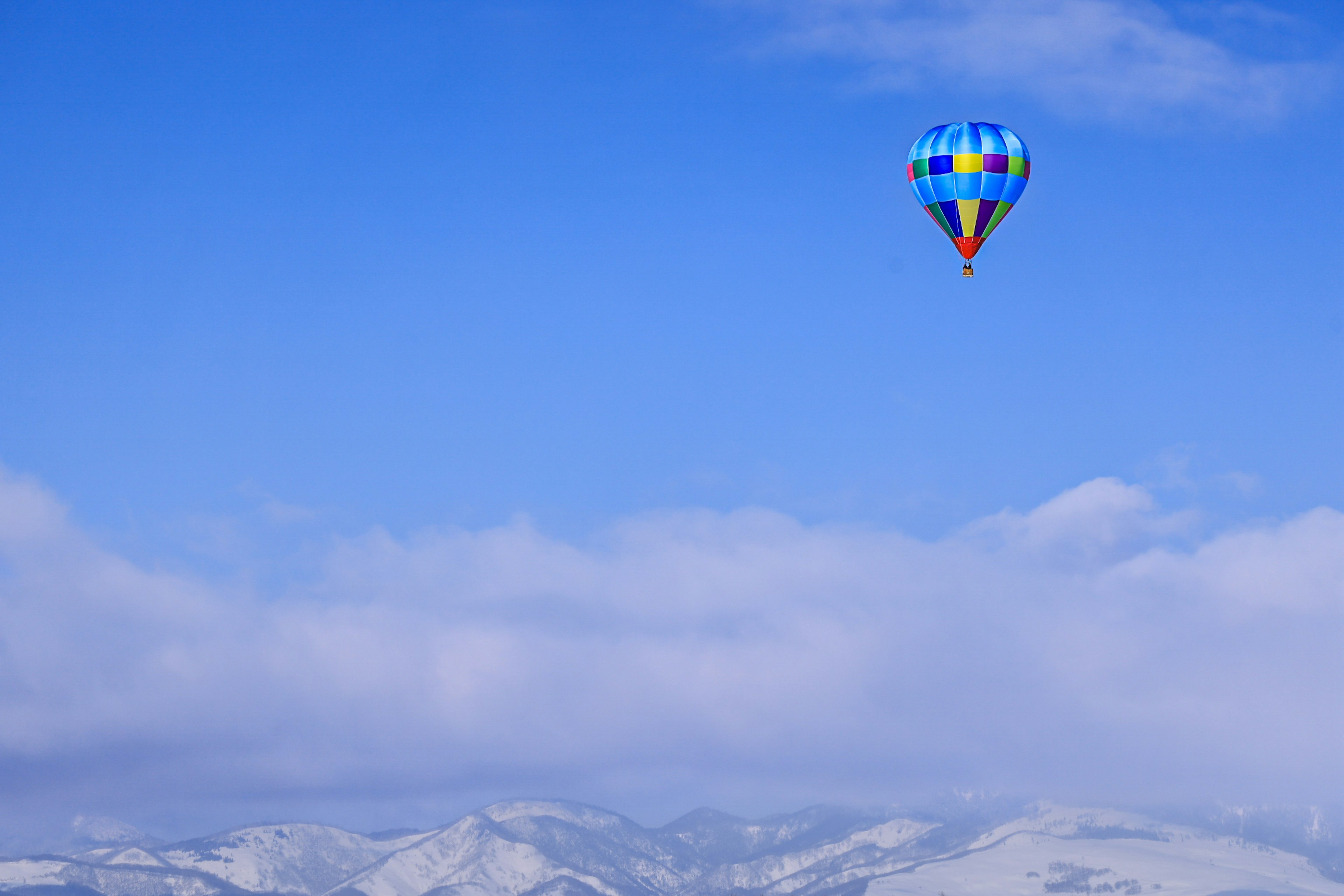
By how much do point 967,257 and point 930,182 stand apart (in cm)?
862

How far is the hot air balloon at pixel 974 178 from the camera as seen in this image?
5827 inches

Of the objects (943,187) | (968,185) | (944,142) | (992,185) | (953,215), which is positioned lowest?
(953,215)

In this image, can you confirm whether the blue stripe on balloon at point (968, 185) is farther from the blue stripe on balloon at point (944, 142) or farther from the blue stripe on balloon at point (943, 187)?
the blue stripe on balloon at point (944, 142)

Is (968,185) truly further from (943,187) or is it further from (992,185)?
(943,187)

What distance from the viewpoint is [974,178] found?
5827 inches

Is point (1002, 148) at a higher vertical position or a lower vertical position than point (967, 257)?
higher

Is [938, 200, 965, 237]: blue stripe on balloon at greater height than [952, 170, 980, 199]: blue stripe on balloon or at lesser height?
lesser

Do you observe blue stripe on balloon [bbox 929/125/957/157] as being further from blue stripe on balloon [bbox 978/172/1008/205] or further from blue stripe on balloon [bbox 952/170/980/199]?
blue stripe on balloon [bbox 978/172/1008/205]

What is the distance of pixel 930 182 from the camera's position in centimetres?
15012

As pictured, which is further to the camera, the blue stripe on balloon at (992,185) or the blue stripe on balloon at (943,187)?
the blue stripe on balloon at (943,187)

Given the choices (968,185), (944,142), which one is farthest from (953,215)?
(944,142)

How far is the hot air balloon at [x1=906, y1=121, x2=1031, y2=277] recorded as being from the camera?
148 meters

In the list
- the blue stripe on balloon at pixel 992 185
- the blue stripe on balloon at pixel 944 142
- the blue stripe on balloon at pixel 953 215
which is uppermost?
the blue stripe on balloon at pixel 944 142

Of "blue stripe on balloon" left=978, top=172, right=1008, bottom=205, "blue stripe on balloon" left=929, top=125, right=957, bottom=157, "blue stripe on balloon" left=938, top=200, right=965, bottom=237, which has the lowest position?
"blue stripe on balloon" left=938, top=200, right=965, bottom=237
